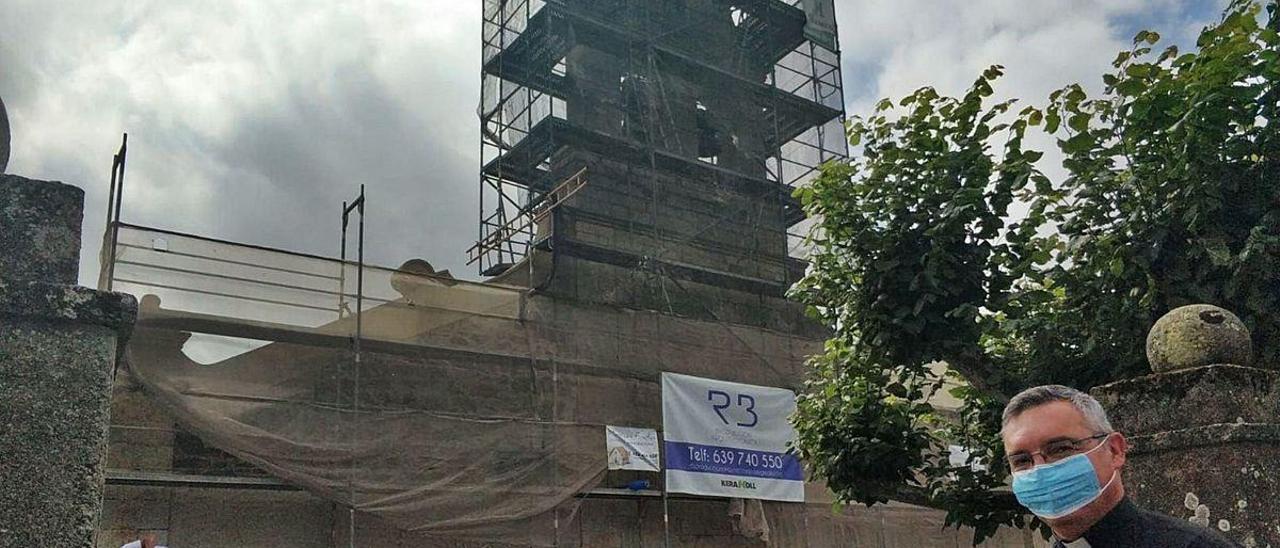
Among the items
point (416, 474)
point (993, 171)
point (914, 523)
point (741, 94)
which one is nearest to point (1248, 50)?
point (993, 171)

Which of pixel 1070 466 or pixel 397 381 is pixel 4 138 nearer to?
pixel 1070 466

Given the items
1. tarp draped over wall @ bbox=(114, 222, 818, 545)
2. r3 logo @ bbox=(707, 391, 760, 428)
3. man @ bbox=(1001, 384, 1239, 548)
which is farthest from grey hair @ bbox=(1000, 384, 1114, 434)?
r3 logo @ bbox=(707, 391, 760, 428)

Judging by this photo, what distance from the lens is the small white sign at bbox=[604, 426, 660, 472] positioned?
41.4 feet

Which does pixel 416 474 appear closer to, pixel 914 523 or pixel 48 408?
pixel 914 523

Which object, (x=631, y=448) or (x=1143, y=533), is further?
(x=631, y=448)

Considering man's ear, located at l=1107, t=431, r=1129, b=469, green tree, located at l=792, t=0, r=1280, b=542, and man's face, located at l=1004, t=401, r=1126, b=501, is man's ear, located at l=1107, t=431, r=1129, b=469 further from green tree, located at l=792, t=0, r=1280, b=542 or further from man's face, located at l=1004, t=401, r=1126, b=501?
green tree, located at l=792, t=0, r=1280, b=542

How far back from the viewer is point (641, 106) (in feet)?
55.8

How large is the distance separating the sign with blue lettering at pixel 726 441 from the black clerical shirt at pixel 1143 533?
1054 centimetres

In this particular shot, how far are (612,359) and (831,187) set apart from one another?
21.8ft

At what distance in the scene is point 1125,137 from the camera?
5832 millimetres

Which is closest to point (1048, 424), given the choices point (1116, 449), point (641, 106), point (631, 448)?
point (1116, 449)

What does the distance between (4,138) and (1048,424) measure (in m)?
2.67

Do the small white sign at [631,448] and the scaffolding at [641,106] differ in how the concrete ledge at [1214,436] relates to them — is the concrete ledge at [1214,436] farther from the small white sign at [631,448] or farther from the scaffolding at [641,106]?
the scaffolding at [641,106]

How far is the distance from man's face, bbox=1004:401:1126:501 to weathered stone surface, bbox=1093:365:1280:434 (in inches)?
84.2
